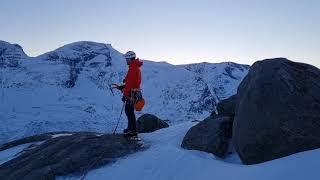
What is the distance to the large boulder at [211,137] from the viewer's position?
53.7ft

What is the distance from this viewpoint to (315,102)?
14336mm

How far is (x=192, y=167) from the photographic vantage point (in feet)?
47.9

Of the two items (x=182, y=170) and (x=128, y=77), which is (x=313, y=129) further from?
(x=128, y=77)

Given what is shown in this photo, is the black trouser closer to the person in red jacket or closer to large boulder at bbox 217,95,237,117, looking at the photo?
the person in red jacket

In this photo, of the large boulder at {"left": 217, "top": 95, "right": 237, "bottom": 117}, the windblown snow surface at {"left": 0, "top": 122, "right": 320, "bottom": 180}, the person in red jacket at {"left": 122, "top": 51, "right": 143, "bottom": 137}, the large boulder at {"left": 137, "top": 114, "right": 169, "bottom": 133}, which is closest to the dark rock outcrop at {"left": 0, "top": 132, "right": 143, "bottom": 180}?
the windblown snow surface at {"left": 0, "top": 122, "right": 320, "bottom": 180}

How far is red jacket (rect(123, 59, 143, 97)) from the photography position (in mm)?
18391

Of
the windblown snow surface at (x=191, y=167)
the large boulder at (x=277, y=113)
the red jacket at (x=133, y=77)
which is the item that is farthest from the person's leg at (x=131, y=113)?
the large boulder at (x=277, y=113)

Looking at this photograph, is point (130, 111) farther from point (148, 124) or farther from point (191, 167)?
point (148, 124)

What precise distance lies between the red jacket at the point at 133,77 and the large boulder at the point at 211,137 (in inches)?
100

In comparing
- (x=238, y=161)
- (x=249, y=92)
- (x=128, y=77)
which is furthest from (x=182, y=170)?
(x=128, y=77)

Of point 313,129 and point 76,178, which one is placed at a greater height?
point 313,129

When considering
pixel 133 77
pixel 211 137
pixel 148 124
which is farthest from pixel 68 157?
pixel 148 124

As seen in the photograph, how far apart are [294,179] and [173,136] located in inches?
334

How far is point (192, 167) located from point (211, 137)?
2441 millimetres
